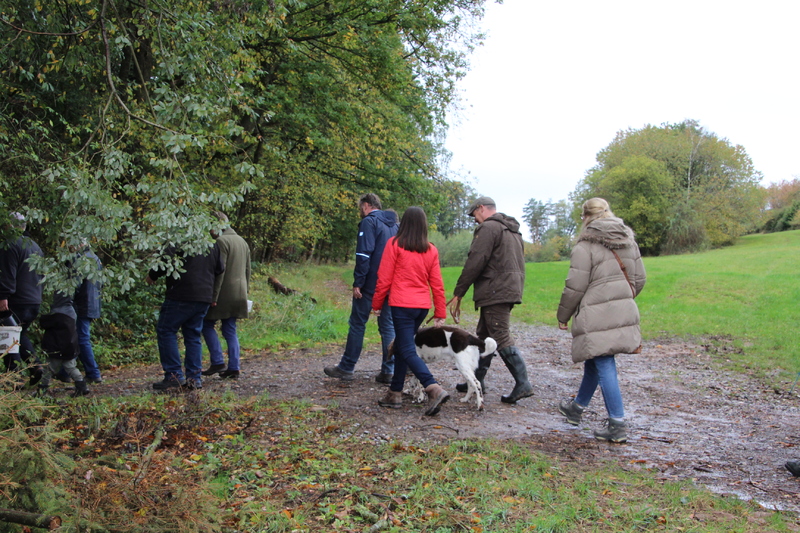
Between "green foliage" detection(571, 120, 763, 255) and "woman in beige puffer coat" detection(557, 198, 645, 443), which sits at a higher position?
"green foliage" detection(571, 120, 763, 255)

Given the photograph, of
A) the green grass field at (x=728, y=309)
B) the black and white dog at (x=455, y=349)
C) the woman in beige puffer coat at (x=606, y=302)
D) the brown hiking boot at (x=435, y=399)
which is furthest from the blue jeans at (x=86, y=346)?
the green grass field at (x=728, y=309)

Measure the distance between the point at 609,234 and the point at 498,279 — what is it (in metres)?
1.37

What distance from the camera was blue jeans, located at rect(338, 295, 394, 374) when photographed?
23.0ft

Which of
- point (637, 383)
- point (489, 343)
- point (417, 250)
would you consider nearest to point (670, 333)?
point (637, 383)

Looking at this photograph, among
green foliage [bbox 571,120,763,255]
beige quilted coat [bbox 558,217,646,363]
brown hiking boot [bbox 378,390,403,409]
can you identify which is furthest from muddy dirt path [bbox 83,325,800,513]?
green foliage [bbox 571,120,763,255]

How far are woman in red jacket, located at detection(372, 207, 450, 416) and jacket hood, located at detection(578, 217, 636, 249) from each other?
1.52m

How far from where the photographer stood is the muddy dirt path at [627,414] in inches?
185

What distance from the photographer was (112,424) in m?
4.73

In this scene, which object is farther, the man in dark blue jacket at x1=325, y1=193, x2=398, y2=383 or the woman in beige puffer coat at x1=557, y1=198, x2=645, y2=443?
the man in dark blue jacket at x1=325, y1=193, x2=398, y2=383

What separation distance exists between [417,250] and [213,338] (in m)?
3.27

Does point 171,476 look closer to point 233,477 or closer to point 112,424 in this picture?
point 233,477

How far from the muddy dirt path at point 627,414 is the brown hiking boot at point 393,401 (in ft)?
0.32

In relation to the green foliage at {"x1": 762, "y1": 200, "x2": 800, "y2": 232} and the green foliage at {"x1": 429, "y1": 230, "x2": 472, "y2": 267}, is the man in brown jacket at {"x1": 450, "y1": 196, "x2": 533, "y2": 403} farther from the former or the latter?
the green foliage at {"x1": 429, "y1": 230, "x2": 472, "y2": 267}

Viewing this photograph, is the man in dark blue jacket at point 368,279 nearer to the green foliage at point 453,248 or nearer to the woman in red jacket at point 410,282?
the woman in red jacket at point 410,282
